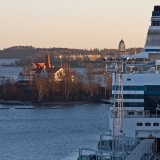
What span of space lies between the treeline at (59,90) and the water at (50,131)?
183 inches

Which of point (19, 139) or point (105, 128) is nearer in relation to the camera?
point (19, 139)

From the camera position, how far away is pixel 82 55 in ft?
509

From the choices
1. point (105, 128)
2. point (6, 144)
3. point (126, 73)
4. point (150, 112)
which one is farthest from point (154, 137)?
point (105, 128)

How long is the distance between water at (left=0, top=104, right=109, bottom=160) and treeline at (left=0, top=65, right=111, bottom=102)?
4.66 m

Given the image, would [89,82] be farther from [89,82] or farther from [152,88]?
[152,88]

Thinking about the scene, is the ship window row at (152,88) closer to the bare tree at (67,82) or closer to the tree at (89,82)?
the bare tree at (67,82)

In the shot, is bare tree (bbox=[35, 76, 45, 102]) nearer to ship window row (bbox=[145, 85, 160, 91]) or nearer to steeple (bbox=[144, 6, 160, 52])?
steeple (bbox=[144, 6, 160, 52])

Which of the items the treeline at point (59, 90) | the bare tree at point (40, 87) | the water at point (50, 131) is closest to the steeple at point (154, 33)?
the water at point (50, 131)

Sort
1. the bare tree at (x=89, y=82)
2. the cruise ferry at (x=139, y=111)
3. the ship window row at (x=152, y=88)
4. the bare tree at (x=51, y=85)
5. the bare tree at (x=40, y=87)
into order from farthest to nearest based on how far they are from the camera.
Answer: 1. the bare tree at (x=89, y=82)
2. the bare tree at (x=51, y=85)
3. the bare tree at (x=40, y=87)
4. the ship window row at (x=152, y=88)
5. the cruise ferry at (x=139, y=111)

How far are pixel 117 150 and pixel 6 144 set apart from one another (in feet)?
35.4

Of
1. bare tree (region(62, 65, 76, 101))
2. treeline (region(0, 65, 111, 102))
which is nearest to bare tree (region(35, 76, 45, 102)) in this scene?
treeline (region(0, 65, 111, 102))

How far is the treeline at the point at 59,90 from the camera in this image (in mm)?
55875

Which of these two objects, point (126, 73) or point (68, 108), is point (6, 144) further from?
point (68, 108)

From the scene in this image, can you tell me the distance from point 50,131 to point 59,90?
22.0 meters
